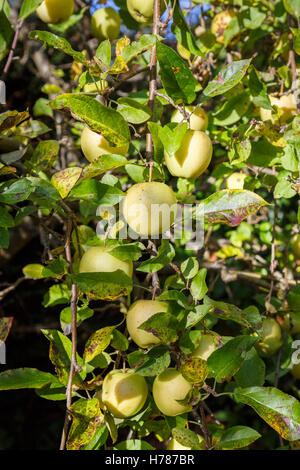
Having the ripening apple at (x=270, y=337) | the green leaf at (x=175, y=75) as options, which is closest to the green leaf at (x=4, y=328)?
the green leaf at (x=175, y=75)

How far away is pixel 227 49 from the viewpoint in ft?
4.33

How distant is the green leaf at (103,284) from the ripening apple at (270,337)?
20.4 inches

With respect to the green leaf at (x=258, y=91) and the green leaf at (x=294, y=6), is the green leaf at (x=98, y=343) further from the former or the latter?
the green leaf at (x=294, y=6)

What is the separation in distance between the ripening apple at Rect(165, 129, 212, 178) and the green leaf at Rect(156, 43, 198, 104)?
0.06 metres

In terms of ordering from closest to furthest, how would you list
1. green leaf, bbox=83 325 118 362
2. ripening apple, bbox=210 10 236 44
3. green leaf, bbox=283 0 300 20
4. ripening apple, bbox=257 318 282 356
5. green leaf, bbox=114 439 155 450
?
green leaf, bbox=83 325 118 362 < green leaf, bbox=114 439 155 450 < green leaf, bbox=283 0 300 20 < ripening apple, bbox=257 318 282 356 < ripening apple, bbox=210 10 236 44

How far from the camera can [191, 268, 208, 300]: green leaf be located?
0.75m

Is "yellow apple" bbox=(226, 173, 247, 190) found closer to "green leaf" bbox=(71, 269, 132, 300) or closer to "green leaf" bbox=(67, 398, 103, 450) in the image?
"green leaf" bbox=(71, 269, 132, 300)

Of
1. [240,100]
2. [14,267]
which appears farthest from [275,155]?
[14,267]

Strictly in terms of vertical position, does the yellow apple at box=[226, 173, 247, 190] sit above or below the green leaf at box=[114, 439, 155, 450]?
above

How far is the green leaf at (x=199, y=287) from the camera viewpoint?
747 mm

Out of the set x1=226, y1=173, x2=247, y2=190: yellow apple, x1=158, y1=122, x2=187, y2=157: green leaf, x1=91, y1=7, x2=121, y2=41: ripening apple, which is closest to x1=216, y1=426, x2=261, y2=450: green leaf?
x1=158, y1=122, x2=187, y2=157: green leaf

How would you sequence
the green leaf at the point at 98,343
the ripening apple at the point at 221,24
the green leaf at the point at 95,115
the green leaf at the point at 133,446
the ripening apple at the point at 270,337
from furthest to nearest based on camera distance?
the ripening apple at the point at 221,24 < the ripening apple at the point at 270,337 < the green leaf at the point at 133,446 < the green leaf at the point at 98,343 < the green leaf at the point at 95,115

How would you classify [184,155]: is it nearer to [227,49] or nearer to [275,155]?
[275,155]

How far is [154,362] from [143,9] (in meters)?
0.69
